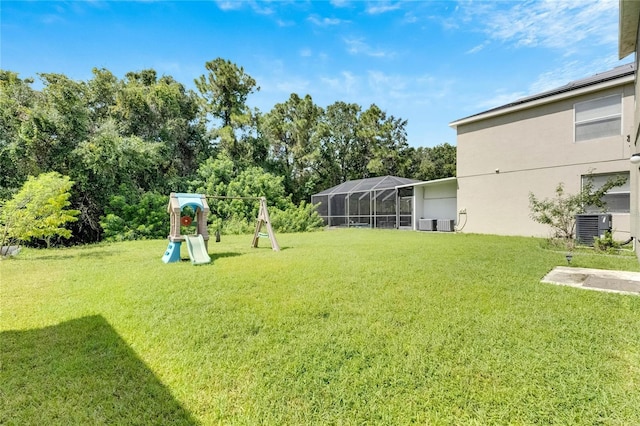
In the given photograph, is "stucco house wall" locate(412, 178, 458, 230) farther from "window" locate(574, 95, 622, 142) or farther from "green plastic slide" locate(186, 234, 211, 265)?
"green plastic slide" locate(186, 234, 211, 265)

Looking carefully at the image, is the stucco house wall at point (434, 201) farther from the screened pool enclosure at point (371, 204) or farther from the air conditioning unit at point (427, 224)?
the screened pool enclosure at point (371, 204)

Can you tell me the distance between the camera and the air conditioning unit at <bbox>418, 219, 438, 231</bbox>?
16281 mm

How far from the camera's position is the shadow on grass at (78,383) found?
6.75 feet

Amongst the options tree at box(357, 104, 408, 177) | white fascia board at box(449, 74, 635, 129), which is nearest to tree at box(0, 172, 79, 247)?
white fascia board at box(449, 74, 635, 129)

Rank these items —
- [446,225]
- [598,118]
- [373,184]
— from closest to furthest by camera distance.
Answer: [598,118] → [446,225] → [373,184]

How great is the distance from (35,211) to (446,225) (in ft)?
52.5

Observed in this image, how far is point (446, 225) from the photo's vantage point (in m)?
15.7

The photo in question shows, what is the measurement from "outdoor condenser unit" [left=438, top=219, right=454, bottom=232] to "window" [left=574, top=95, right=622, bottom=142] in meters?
6.11

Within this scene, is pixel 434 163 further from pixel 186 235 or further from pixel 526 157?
pixel 186 235

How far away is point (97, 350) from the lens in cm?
292

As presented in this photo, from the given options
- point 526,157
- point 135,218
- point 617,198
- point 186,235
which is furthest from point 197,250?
point 617,198

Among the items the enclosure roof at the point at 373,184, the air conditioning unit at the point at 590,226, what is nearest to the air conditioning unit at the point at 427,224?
the enclosure roof at the point at 373,184

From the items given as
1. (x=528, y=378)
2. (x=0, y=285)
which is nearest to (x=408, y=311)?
(x=528, y=378)

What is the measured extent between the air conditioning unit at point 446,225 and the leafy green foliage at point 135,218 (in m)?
13.5
